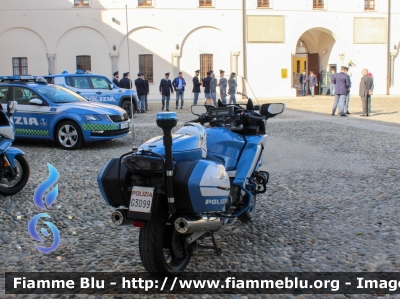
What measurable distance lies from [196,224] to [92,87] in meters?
15.7

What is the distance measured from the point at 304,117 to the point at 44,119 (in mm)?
10313

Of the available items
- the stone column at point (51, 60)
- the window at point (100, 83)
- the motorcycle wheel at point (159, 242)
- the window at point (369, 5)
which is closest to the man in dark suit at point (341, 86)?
the window at point (100, 83)

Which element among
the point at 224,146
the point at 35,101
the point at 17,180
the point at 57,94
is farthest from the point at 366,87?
the point at 224,146

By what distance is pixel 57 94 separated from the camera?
12.0m

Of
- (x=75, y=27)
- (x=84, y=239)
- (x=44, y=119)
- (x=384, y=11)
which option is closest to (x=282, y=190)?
(x=84, y=239)

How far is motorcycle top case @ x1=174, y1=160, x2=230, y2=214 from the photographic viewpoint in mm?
3631

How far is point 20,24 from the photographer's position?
31797 millimetres

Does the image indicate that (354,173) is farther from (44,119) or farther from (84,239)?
(44,119)

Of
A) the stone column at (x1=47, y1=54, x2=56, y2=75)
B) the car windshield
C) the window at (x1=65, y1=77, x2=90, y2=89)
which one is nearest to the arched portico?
the stone column at (x1=47, y1=54, x2=56, y2=75)

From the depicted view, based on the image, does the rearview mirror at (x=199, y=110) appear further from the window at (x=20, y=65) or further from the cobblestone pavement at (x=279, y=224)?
the window at (x=20, y=65)

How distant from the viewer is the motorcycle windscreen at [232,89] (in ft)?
19.9

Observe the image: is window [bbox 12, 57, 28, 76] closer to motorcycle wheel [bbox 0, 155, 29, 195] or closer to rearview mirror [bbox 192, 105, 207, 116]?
motorcycle wheel [bbox 0, 155, 29, 195]

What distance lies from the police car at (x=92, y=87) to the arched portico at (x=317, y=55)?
1973 centimetres

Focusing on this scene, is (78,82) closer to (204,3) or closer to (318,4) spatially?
(204,3)
